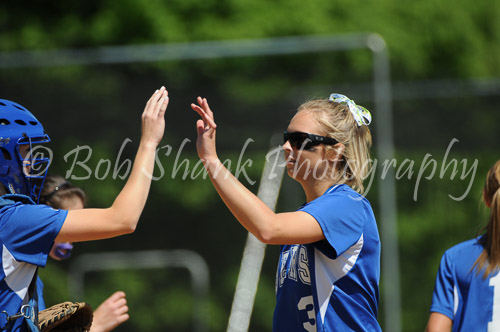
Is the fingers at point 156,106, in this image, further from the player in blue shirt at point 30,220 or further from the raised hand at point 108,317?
the raised hand at point 108,317

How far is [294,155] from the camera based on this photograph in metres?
3.39

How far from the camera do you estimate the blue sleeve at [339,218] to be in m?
3.03

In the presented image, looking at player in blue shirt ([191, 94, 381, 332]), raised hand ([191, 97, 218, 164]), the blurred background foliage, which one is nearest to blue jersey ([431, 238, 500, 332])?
player in blue shirt ([191, 94, 381, 332])

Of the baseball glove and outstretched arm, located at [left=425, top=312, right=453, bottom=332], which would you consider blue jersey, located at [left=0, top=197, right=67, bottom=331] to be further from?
outstretched arm, located at [left=425, top=312, right=453, bottom=332]

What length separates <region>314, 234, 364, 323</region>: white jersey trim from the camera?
312 cm

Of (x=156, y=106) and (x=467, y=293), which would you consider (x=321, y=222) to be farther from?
(x=467, y=293)

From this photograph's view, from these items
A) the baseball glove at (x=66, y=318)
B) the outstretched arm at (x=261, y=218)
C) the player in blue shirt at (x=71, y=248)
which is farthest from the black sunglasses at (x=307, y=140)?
the player in blue shirt at (x=71, y=248)

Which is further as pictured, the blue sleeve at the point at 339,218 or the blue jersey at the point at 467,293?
the blue jersey at the point at 467,293

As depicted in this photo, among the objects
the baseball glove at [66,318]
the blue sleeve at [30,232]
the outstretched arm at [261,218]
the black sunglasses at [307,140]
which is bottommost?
the baseball glove at [66,318]

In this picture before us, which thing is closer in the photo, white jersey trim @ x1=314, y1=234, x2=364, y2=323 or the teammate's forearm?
the teammate's forearm

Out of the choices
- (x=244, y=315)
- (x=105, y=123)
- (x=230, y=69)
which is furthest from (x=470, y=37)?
(x=244, y=315)

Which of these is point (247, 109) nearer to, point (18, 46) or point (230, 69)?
point (230, 69)

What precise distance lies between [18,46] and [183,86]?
9.78 ft

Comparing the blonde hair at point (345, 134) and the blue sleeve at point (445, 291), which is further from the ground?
the blonde hair at point (345, 134)
